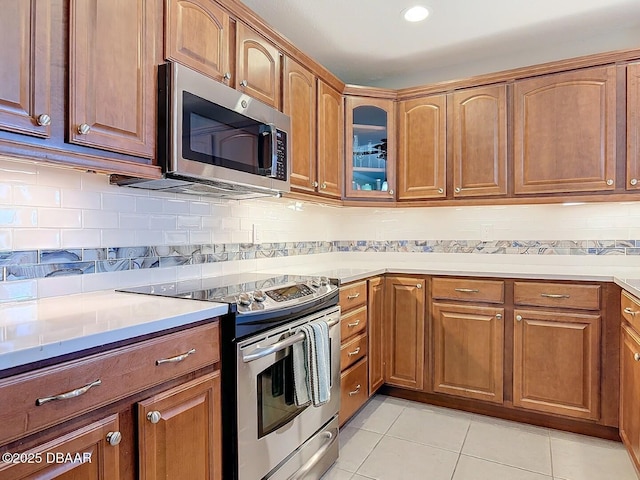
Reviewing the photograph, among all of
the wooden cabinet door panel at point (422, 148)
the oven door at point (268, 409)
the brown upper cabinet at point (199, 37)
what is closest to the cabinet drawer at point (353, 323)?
the oven door at point (268, 409)

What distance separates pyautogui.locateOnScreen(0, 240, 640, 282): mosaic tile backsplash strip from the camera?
1465 mm

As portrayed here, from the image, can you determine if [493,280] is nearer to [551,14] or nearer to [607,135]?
[607,135]

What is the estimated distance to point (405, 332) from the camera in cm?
271

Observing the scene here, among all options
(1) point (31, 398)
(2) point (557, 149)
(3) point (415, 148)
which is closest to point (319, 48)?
(3) point (415, 148)

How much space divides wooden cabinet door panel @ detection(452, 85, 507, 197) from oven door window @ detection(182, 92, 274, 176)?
1508 mm

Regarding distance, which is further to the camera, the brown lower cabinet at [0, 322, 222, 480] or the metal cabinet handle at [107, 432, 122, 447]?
the metal cabinet handle at [107, 432, 122, 447]

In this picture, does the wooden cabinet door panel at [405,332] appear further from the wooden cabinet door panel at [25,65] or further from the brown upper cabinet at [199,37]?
the wooden cabinet door panel at [25,65]

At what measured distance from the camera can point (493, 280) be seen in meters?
2.44

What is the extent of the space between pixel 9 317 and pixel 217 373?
24.9 inches

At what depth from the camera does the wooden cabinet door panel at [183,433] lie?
3.72 ft

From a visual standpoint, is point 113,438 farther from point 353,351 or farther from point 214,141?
point 353,351

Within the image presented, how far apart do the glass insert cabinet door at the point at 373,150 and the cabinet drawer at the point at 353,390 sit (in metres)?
1.24

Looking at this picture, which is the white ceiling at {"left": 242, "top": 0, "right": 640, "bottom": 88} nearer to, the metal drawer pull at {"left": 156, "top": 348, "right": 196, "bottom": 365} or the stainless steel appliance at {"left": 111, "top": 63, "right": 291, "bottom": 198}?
the stainless steel appliance at {"left": 111, "top": 63, "right": 291, "bottom": 198}

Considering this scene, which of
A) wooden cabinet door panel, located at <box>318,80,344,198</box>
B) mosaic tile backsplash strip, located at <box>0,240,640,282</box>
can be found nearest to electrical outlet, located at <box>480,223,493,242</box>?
mosaic tile backsplash strip, located at <box>0,240,640,282</box>
